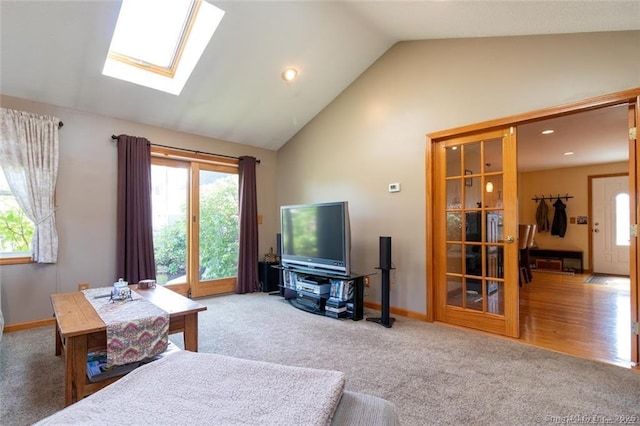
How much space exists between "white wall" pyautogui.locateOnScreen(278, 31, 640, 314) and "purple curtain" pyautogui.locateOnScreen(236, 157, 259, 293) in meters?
0.76

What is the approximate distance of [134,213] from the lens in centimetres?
370

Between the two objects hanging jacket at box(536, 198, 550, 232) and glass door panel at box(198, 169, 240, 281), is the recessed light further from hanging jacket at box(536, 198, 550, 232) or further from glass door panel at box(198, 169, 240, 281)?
hanging jacket at box(536, 198, 550, 232)

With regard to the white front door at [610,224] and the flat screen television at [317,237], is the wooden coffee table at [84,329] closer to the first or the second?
the flat screen television at [317,237]

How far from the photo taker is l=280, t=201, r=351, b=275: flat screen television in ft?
11.3

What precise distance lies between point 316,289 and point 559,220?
6343 millimetres

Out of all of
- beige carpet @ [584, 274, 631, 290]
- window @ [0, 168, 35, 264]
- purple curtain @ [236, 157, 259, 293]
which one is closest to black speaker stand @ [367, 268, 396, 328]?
purple curtain @ [236, 157, 259, 293]

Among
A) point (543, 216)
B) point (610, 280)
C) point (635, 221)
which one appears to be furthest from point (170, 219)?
point (543, 216)

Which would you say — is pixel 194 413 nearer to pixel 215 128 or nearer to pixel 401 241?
pixel 401 241

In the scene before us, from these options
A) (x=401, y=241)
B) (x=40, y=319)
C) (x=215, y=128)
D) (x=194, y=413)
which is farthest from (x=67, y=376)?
(x=215, y=128)

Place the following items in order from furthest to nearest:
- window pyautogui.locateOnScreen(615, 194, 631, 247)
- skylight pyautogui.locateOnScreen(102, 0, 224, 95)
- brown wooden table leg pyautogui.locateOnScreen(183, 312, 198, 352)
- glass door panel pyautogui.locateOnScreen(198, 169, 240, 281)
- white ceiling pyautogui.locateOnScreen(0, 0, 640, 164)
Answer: window pyautogui.locateOnScreen(615, 194, 631, 247)
glass door panel pyautogui.locateOnScreen(198, 169, 240, 281)
skylight pyautogui.locateOnScreen(102, 0, 224, 95)
white ceiling pyautogui.locateOnScreen(0, 0, 640, 164)
brown wooden table leg pyautogui.locateOnScreen(183, 312, 198, 352)

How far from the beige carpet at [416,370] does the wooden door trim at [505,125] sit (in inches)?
17.8

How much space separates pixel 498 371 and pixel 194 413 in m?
2.23

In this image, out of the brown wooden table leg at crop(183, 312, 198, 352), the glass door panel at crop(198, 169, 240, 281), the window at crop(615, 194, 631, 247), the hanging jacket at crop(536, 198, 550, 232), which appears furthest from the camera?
the hanging jacket at crop(536, 198, 550, 232)

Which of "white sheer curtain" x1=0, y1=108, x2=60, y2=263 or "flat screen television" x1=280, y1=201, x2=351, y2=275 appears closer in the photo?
"white sheer curtain" x1=0, y1=108, x2=60, y2=263
